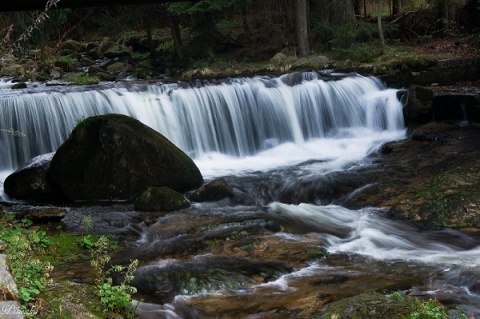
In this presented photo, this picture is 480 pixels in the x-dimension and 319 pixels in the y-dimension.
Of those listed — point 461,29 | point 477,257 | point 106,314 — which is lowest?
point 477,257

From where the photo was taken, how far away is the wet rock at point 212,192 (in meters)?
10.5

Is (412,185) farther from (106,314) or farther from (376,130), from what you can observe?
(106,314)

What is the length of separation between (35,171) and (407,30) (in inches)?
716

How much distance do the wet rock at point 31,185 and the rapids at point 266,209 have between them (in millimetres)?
1327

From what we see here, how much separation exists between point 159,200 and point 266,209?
6.21 feet

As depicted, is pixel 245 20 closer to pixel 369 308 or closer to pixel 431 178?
pixel 431 178

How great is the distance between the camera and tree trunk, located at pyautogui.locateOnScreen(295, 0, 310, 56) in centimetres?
2177

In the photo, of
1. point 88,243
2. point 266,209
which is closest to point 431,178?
point 266,209

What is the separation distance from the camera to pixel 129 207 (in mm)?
10320

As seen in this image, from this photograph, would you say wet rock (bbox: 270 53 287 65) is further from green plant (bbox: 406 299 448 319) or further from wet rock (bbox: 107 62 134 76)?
green plant (bbox: 406 299 448 319)

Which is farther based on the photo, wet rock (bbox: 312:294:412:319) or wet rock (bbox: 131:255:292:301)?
wet rock (bbox: 131:255:292:301)

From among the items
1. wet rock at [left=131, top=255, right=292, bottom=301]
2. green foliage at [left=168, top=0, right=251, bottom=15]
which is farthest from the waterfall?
wet rock at [left=131, top=255, right=292, bottom=301]

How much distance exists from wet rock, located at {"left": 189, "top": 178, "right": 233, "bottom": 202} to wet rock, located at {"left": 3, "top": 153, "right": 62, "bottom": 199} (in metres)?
2.88

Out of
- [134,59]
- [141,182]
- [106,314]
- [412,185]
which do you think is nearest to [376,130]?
[412,185]
